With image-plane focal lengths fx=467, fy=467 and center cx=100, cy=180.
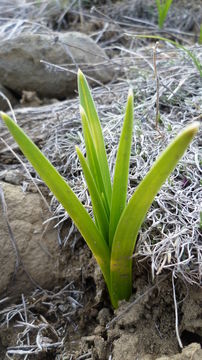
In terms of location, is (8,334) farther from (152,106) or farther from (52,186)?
(152,106)

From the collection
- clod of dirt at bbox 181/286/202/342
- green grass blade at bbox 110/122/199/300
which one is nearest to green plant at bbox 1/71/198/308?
green grass blade at bbox 110/122/199/300

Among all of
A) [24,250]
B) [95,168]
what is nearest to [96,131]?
[95,168]

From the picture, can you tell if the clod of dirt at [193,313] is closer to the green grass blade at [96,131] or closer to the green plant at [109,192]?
the green plant at [109,192]

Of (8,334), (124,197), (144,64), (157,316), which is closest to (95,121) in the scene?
(124,197)

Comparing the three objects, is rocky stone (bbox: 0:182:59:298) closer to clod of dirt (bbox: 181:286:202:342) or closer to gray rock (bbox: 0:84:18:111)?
clod of dirt (bbox: 181:286:202:342)

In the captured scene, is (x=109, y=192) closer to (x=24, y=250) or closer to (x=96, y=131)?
(x=96, y=131)

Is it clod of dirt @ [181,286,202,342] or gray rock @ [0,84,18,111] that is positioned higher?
gray rock @ [0,84,18,111]

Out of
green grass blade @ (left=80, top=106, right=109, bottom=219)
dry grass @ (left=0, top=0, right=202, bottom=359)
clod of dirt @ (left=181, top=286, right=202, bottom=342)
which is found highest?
green grass blade @ (left=80, top=106, right=109, bottom=219)
